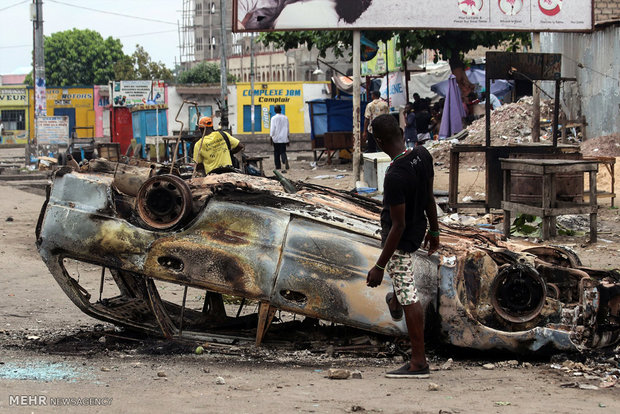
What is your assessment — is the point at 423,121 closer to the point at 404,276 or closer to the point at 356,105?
the point at 356,105

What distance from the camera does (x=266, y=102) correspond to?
147 feet

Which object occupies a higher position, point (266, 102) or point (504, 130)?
point (266, 102)

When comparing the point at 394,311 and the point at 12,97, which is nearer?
the point at 394,311

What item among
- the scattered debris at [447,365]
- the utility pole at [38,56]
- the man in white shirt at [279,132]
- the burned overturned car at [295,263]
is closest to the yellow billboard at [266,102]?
the utility pole at [38,56]

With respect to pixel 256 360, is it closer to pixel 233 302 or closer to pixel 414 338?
pixel 414 338

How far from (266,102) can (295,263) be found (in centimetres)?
3973

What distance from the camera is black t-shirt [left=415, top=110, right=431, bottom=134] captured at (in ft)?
76.1

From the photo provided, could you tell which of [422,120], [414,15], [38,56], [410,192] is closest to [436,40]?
[422,120]

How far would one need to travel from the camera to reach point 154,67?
68.5 metres

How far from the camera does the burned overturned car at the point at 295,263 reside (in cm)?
537

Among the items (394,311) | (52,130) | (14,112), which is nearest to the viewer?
(394,311)

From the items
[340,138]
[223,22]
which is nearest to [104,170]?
[340,138]

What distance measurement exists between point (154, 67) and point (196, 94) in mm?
22626

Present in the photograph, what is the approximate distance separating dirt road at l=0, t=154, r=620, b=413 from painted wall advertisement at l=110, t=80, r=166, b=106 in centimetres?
2417
